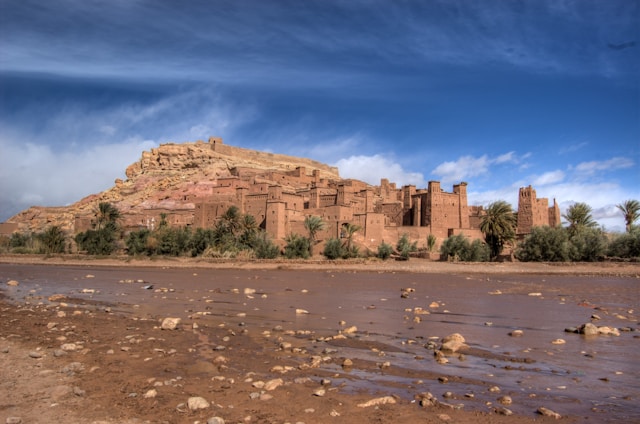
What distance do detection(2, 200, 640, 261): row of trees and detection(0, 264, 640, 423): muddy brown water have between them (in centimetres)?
1746

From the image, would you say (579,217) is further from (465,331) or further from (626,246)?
(465,331)

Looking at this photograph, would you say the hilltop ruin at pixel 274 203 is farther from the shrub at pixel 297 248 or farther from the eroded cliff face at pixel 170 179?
the shrub at pixel 297 248

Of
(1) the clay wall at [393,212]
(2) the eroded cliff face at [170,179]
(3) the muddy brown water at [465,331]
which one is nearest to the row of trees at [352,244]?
(1) the clay wall at [393,212]

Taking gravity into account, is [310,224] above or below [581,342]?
above

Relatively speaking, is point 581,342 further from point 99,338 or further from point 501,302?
point 99,338

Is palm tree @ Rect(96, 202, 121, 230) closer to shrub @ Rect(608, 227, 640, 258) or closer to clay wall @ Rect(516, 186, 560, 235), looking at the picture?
clay wall @ Rect(516, 186, 560, 235)

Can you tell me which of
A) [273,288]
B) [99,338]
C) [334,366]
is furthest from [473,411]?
[273,288]

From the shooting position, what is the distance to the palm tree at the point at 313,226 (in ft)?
134

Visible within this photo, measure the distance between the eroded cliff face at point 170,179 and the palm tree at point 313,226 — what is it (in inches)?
782

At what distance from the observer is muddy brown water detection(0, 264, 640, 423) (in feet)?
17.8

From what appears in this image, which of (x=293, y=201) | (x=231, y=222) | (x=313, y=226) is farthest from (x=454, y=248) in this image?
(x=231, y=222)

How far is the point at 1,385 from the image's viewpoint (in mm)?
5559

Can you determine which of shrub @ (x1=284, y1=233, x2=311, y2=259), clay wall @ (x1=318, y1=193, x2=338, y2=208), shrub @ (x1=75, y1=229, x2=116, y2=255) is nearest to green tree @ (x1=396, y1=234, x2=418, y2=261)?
shrub @ (x1=284, y1=233, x2=311, y2=259)

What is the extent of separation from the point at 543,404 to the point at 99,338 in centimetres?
689
